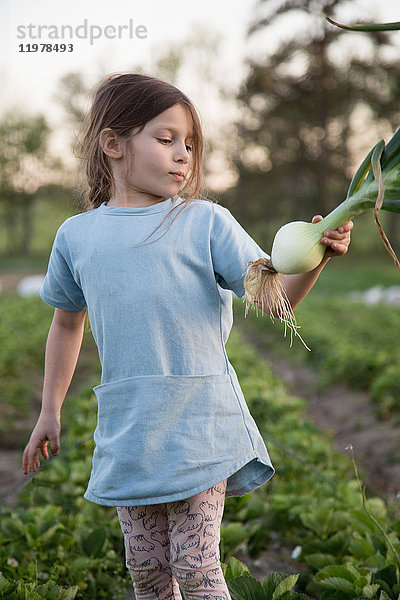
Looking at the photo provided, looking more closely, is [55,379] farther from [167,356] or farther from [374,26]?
[374,26]

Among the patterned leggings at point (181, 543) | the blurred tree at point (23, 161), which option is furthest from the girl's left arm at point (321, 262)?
the blurred tree at point (23, 161)

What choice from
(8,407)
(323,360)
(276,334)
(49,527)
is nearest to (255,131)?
(276,334)

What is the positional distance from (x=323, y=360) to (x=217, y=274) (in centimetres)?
534

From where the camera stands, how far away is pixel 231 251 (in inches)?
54.8

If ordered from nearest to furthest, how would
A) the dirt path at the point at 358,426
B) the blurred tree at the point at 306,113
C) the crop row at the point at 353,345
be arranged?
1. the dirt path at the point at 358,426
2. the crop row at the point at 353,345
3. the blurred tree at the point at 306,113

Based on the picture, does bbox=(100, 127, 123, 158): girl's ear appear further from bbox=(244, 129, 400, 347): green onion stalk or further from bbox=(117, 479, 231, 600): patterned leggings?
bbox=(117, 479, 231, 600): patterned leggings

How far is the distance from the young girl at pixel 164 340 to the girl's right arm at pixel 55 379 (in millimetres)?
191

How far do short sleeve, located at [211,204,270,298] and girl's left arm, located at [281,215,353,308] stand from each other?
89 millimetres

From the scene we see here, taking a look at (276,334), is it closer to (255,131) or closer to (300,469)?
(300,469)

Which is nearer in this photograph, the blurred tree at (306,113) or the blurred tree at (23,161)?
the blurred tree at (306,113)

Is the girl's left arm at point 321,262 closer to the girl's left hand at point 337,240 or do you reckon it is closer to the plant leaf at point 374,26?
the girl's left hand at point 337,240

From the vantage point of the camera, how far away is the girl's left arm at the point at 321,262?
48.0 inches

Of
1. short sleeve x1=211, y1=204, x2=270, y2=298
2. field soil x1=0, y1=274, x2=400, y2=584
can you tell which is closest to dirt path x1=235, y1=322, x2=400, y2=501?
field soil x1=0, y1=274, x2=400, y2=584

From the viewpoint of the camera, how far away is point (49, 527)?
218 centimetres
